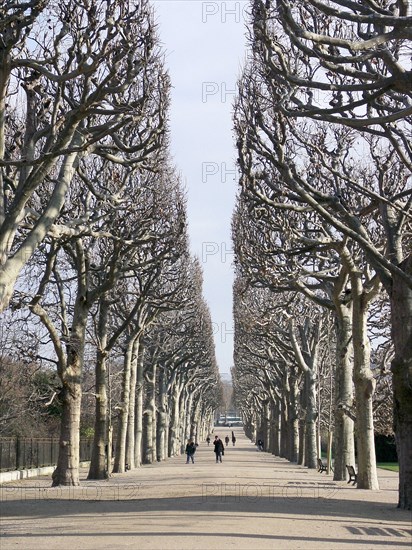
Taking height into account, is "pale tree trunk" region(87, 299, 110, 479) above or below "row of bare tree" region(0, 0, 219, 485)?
below

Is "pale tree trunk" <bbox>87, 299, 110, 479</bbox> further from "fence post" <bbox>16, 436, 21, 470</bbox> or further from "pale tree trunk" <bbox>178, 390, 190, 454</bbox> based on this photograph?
"pale tree trunk" <bbox>178, 390, 190, 454</bbox>

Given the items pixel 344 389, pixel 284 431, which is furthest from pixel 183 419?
pixel 344 389

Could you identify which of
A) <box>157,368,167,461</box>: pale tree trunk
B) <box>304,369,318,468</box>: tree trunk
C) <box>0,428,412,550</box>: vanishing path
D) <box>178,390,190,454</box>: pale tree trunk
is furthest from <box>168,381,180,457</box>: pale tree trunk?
<box>0,428,412,550</box>: vanishing path

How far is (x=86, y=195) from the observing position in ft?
83.6

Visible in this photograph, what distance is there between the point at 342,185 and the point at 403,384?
430 inches

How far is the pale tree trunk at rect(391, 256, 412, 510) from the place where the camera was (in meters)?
17.1

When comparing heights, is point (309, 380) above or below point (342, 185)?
below

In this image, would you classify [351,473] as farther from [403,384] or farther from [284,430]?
A: [284,430]

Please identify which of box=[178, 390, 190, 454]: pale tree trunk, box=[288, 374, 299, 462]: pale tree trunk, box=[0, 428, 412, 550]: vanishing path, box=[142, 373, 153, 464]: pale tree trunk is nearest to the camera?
box=[0, 428, 412, 550]: vanishing path

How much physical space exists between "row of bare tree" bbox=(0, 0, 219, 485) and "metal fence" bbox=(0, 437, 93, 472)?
401 centimetres

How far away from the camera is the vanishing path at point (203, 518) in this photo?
12234mm

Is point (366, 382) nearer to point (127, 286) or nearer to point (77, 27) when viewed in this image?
point (77, 27)

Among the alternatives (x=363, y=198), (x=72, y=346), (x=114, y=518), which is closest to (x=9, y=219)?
(x=114, y=518)

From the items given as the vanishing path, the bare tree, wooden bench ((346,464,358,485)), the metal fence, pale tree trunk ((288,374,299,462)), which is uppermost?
the bare tree
